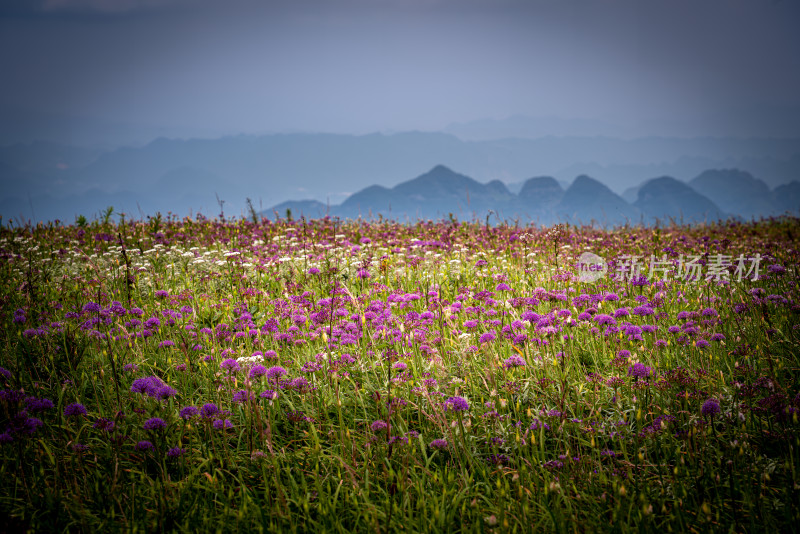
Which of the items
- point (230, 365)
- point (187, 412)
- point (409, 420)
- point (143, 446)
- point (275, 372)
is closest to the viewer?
point (143, 446)

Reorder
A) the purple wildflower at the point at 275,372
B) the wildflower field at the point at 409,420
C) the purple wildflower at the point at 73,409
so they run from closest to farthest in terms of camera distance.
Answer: the wildflower field at the point at 409,420 < the purple wildflower at the point at 73,409 < the purple wildflower at the point at 275,372

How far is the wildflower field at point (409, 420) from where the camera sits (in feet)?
7.71

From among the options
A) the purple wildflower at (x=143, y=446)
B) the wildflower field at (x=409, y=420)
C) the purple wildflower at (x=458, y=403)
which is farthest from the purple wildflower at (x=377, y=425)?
the purple wildflower at (x=143, y=446)

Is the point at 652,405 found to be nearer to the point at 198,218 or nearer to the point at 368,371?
the point at 368,371

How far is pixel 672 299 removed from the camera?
203 inches

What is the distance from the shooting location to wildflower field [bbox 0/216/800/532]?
2350mm

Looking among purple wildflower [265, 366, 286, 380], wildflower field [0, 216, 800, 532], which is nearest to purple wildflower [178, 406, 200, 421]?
wildflower field [0, 216, 800, 532]

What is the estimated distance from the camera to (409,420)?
320cm

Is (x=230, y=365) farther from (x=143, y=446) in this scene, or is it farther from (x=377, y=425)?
→ (x=377, y=425)

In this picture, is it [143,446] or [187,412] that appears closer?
[143,446]

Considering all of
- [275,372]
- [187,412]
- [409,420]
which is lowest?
[409,420]

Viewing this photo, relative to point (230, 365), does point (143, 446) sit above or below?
below

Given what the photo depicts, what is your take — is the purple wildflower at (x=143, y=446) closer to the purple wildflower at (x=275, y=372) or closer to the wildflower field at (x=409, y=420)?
the wildflower field at (x=409, y=420)

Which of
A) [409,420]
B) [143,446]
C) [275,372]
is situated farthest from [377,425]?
[143,446]
